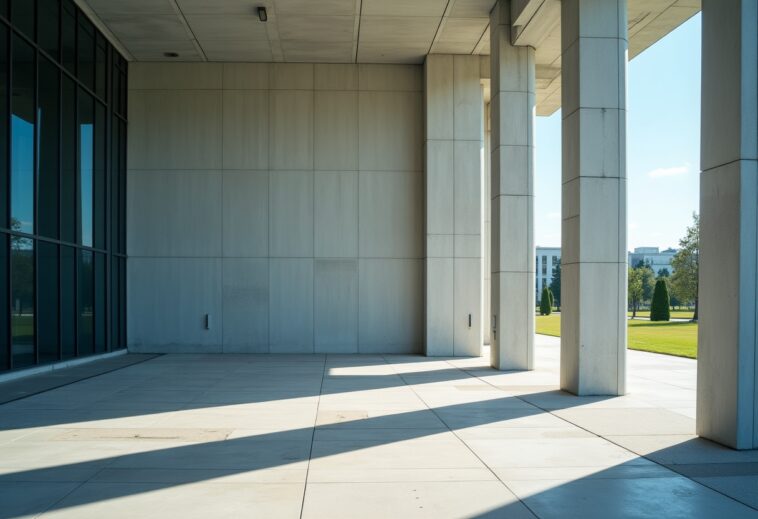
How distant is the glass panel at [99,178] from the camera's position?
19562 millimetres

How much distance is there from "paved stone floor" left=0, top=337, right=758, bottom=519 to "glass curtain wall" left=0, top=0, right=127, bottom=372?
2800 millimetres

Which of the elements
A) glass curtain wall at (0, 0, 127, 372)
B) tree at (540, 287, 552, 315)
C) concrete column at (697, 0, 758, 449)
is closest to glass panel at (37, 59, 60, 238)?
glass curtain wall at (0, 0, 127, 372)

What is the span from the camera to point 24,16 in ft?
50.1

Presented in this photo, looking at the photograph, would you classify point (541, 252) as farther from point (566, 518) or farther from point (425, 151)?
point (566, 518)

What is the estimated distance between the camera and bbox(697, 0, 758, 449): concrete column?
8508 millimetres

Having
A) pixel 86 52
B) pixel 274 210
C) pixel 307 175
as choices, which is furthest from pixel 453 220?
pixel 86 52

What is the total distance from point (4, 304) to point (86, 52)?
309 inches

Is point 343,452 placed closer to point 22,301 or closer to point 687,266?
point 22,301

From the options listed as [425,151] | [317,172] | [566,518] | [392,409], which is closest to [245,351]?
[317,172]

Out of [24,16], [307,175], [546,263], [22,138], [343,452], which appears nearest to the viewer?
[343,452]

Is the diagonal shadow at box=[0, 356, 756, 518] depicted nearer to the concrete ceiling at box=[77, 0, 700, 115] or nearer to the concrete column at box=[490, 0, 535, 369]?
the concrete column at box=[490, 0, 535, 369]

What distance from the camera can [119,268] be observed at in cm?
2128

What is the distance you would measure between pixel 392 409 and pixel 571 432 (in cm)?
302

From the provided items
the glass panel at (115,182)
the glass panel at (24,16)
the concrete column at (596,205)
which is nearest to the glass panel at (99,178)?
the glass panel at (115,182)
